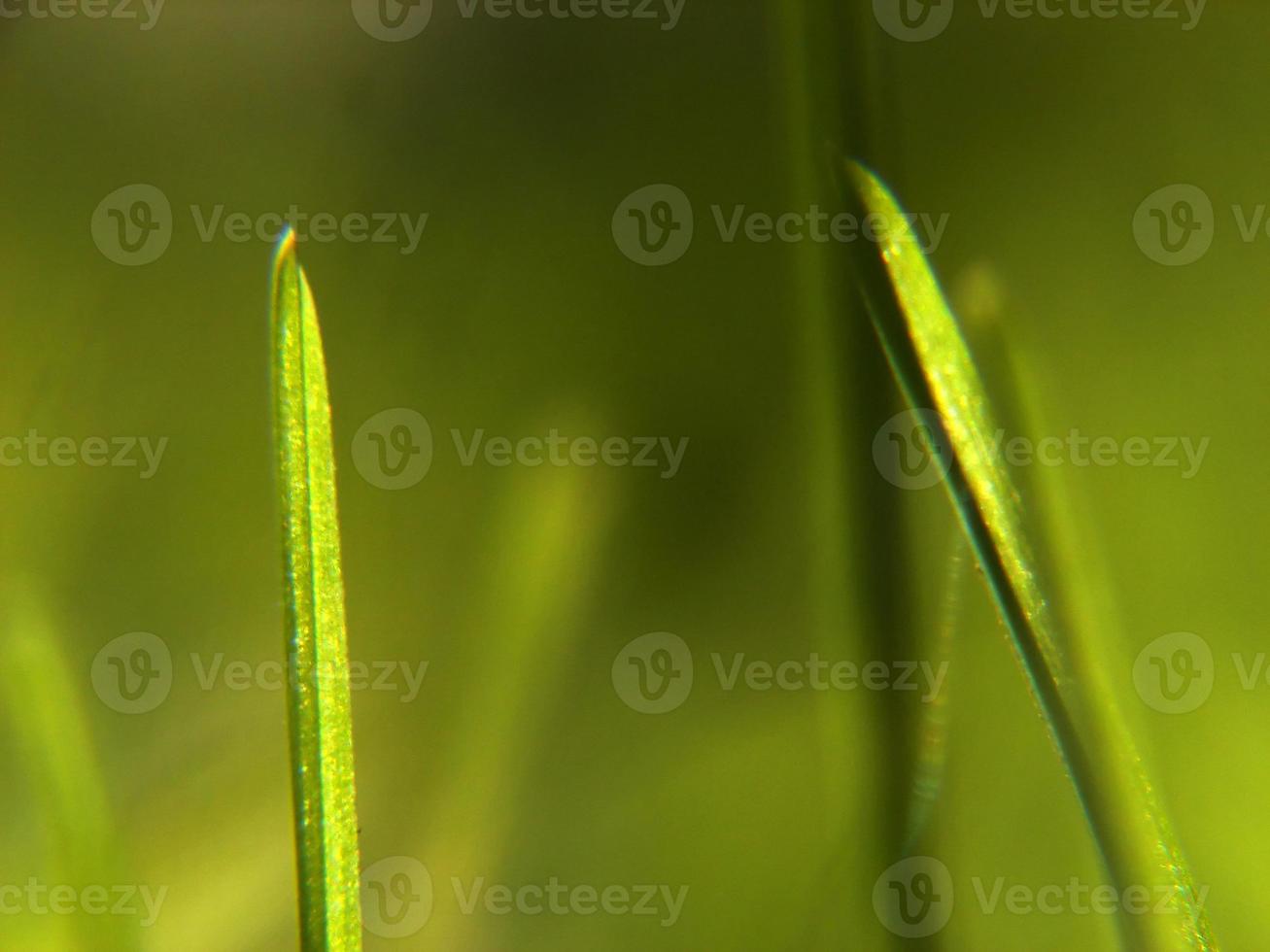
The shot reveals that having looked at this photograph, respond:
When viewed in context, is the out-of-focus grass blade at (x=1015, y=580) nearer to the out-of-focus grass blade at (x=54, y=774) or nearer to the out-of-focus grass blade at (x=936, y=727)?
the out-of-focus grass blade at (x=936, y=727)

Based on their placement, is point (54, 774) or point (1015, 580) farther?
point (54, 774)

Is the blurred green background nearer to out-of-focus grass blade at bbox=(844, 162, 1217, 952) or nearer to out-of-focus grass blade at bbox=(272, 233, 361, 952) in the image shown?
out-of-focus grass blade at bbox=(844, 162, 1217, 952)

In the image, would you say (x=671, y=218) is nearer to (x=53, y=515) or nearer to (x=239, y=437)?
(x=239, y=437)

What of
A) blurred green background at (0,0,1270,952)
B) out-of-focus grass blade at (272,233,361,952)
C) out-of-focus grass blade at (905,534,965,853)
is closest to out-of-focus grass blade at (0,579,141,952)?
blurred green background at (0,0,1270,952)

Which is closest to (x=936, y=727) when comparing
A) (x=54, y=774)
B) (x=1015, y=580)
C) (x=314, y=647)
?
(x=1015, y=580)

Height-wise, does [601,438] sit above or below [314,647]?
above

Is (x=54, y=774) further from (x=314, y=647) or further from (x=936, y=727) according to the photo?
(x=936, y=727)

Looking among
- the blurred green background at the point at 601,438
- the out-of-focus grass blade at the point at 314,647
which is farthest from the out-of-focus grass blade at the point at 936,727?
the out-of-focus grass blade at the point at 314,647

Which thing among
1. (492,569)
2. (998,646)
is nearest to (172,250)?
(492,569)
